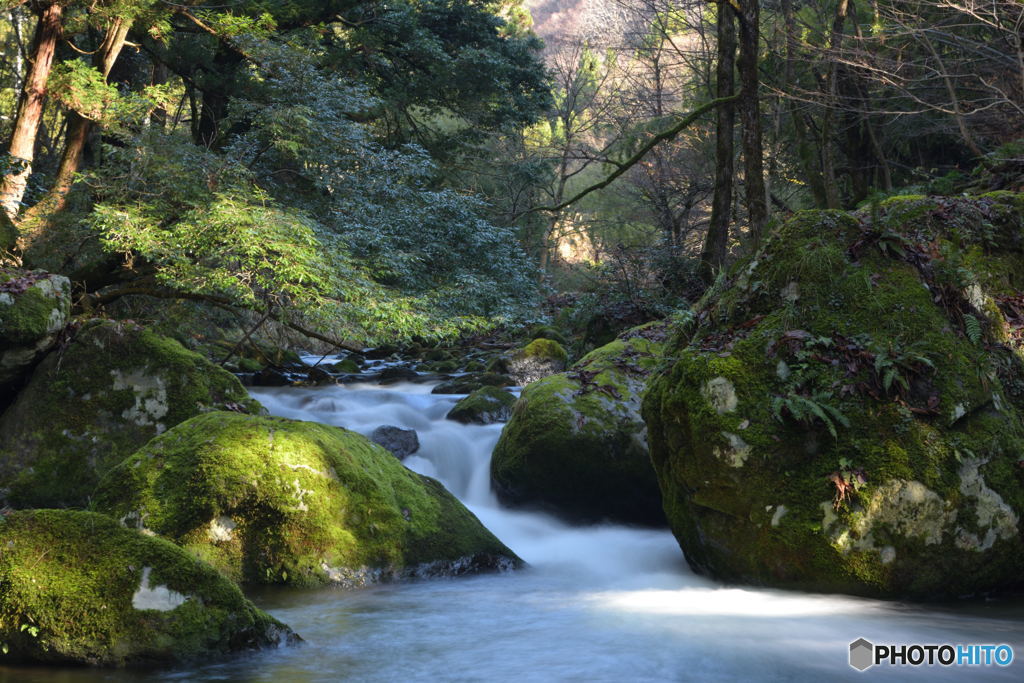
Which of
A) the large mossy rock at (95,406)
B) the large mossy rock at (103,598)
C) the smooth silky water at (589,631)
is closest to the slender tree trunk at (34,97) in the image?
the large mossy rock at (95,406)

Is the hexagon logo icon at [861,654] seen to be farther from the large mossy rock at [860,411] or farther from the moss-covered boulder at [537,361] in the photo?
the moss-covered boulder at [537,361]

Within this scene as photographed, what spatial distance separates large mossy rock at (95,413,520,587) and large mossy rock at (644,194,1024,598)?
217 cm

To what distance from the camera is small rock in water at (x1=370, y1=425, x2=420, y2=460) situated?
10.5m

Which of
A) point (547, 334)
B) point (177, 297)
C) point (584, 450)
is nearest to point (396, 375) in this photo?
point (547, 334)

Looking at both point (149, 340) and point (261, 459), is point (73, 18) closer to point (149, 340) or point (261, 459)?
point (149, 340)

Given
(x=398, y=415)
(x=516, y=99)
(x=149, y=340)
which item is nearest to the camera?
(x=149, y=340)

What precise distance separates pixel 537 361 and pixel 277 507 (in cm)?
1093

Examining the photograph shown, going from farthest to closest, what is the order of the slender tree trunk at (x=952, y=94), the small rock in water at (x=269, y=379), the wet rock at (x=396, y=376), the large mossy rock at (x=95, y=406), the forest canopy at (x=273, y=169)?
the wet rock at (x=396, y=376), the small rock in water at (x=269, y=379), the slender tree trunk at (x=952, y=94), the forest canopy at (x=273, y=169), the large mossy rock at (x=95, y=406)

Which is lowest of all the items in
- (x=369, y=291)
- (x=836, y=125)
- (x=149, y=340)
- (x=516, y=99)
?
(x=149, y=340)

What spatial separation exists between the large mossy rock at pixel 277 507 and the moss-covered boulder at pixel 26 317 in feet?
10.1

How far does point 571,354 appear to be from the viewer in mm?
16984

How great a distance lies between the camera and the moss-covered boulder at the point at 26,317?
8.18m

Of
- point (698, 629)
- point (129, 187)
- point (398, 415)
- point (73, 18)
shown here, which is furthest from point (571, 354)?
point (698, 629)

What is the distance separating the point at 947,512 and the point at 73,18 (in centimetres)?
1347
